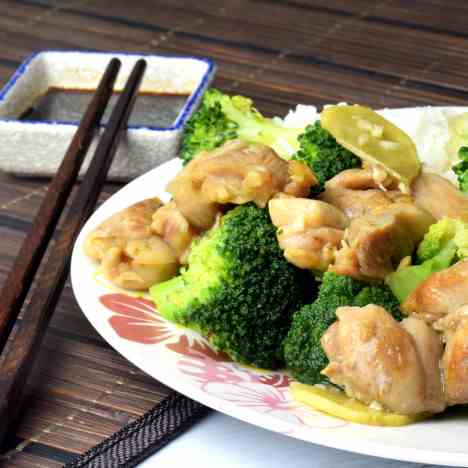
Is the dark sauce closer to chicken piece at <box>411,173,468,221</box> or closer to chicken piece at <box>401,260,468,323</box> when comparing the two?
chicken piece at <box>411,173,468,221</box>

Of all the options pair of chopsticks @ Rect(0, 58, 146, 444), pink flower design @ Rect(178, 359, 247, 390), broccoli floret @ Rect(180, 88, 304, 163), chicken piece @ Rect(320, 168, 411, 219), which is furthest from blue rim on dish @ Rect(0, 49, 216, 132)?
pink flower design @ Rect(178, 359, 247, 390)

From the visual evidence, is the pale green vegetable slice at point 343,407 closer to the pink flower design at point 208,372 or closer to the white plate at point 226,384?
the white plate at point 226,384

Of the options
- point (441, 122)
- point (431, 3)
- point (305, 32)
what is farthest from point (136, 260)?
point (431, 3)

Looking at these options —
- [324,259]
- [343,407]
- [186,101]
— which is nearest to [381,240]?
[324,259]

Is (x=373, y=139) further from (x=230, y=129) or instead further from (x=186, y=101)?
(x=186, y=101)

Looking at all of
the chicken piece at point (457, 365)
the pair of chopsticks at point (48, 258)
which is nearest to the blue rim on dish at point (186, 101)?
the pair of chopsticks at point (48, 258)

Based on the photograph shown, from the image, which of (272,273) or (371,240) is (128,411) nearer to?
(272,273)
